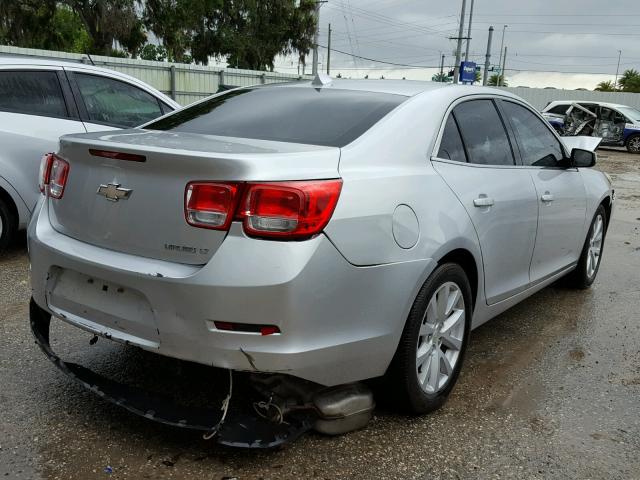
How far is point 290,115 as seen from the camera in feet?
10.3

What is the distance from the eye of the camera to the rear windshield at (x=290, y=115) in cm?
288

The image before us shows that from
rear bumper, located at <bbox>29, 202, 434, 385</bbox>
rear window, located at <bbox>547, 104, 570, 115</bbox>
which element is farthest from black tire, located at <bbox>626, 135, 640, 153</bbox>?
rear bumper, located at <bbox>29, 202, 434, 385</bbox>

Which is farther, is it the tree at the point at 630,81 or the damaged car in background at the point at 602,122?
the tree at the point at 630,81

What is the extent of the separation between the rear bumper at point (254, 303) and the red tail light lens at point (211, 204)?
0.07 m

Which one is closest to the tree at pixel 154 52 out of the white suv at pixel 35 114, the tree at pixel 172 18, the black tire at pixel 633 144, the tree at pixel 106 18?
the tree at pixel 172 18

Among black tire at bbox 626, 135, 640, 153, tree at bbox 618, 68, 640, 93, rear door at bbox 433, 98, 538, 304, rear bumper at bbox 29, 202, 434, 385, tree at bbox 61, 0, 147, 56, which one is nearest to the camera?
rear bumper at bbox 29, 202, 434, 385

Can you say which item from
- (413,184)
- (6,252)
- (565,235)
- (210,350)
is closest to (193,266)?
(210,350)

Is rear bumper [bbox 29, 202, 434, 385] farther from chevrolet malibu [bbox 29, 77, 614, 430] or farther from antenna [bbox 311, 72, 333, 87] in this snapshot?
antenna [bbox 311, 72, 333, 87]

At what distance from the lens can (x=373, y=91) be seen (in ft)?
11.0

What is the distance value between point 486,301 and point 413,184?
1014 millimetres

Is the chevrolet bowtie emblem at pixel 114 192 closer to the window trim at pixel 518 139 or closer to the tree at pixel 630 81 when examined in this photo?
the window trim at pixel 518 139

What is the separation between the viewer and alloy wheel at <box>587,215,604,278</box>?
5.11 m

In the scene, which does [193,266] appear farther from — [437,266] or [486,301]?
[486,301]

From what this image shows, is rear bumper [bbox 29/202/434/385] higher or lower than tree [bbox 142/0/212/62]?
lower
